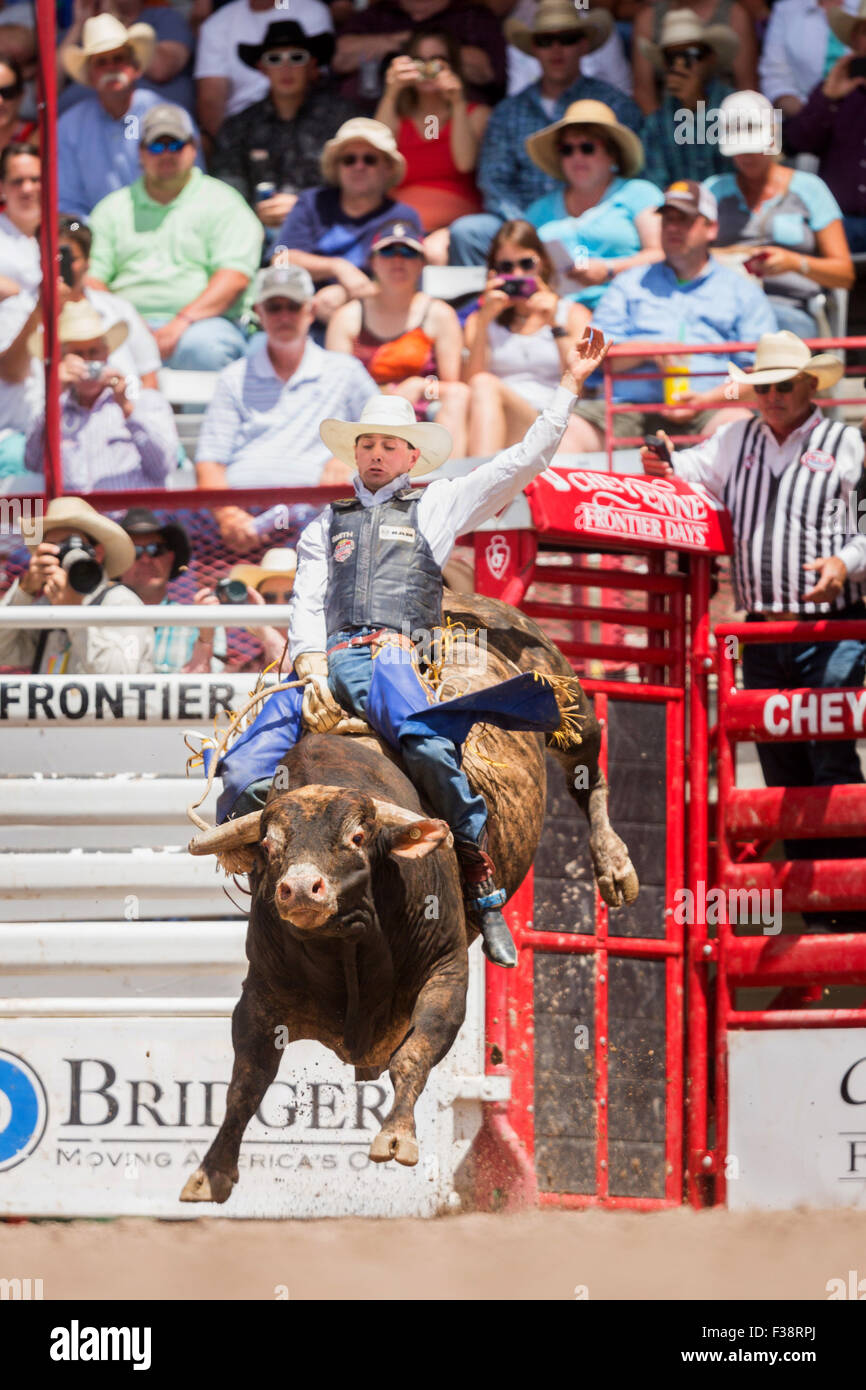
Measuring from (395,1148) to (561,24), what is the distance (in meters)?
7.60

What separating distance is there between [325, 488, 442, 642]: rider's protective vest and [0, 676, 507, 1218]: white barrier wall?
4.72 ft

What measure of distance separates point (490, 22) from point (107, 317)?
2912 millimetres

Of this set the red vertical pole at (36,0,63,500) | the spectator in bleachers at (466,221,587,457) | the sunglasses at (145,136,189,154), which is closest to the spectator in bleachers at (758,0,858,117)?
the spectator in bleachers at (466,221,587,457)

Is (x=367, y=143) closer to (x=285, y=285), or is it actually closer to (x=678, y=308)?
(x=285, y=285)

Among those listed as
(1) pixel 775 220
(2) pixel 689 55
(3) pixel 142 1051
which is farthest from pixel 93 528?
(2) pixel 689 55

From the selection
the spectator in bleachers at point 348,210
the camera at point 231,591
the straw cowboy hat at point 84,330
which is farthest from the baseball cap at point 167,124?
the camera at point 231,591

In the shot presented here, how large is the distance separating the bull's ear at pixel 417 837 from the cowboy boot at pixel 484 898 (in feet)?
2.02

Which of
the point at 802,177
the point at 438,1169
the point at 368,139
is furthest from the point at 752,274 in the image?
the point at 438,1169

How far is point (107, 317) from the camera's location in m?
9.94

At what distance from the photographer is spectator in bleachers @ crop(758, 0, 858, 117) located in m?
10.3

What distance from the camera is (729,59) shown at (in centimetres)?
1034

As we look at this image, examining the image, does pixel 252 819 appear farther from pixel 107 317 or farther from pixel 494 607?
pixel 107 317

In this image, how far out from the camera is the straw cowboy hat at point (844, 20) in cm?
1026

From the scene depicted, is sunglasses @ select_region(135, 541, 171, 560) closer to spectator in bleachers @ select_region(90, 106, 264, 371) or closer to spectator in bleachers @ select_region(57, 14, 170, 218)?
spectator in bleachers @ select_region(90, 106, 264, 371)
